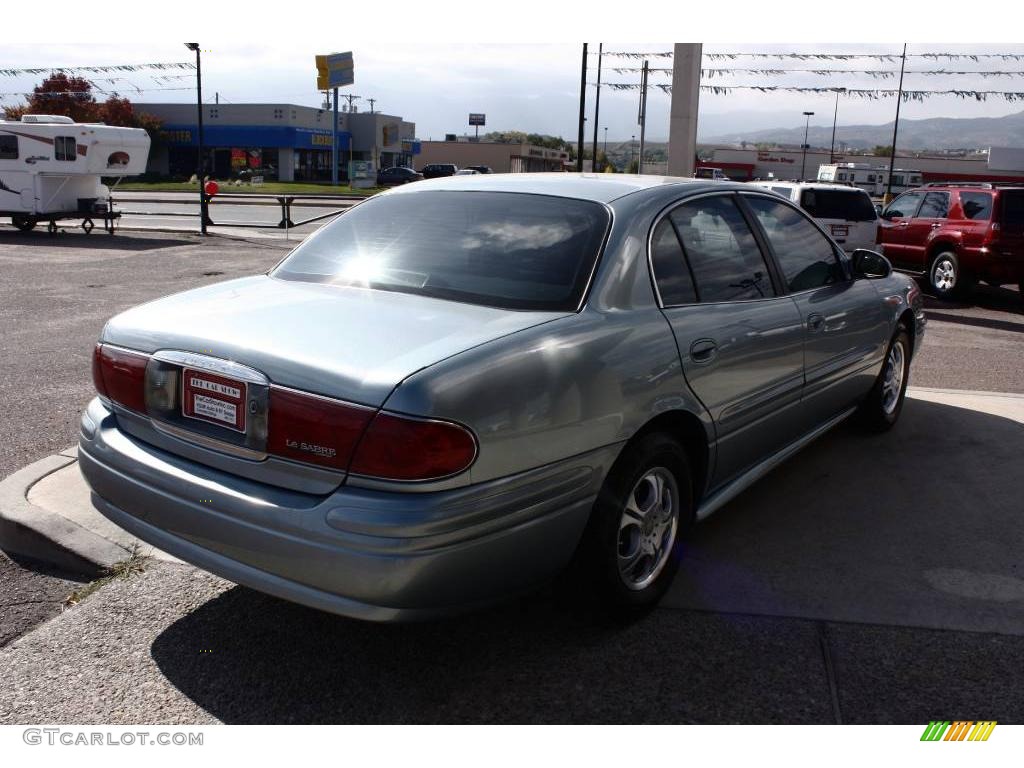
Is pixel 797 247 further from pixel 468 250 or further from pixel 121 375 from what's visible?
pixel 121 375

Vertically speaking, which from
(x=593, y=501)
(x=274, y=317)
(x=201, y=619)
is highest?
(x=274, y=317)

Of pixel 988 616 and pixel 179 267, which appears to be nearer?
pixel 988 616

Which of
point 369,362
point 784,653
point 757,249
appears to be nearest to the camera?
point 369,362

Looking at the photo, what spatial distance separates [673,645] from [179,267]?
14394mm

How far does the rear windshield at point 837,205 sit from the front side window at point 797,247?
9766mm

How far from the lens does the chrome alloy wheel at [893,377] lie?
19.2ft

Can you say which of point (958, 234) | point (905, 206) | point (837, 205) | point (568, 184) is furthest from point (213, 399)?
point (905, 206)

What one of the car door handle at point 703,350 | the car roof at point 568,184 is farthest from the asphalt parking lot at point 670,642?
the car roof at point 568,184

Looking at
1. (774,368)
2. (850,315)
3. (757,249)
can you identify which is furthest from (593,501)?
(850,315)

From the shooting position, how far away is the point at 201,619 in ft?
11.4

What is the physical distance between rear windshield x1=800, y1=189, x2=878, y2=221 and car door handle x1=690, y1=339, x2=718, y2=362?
1143cm

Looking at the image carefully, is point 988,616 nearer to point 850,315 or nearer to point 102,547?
point 850,315

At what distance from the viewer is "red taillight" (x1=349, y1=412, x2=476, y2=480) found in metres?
2.59

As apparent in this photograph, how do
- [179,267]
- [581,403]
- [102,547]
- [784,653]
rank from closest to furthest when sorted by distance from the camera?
1. [581,403]
2. [784,653]
3. [102,547]
4. [179,267]
